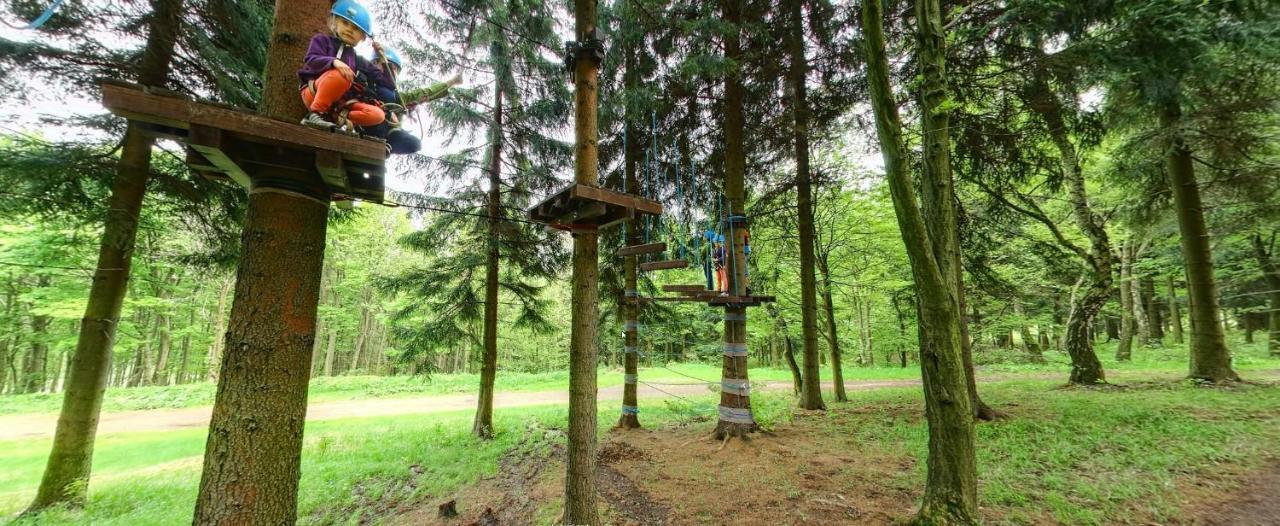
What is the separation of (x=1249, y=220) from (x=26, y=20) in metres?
21.3

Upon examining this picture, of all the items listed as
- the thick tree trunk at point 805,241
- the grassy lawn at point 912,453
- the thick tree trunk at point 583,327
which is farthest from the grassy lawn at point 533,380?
the thick tree trunk at point 583,327

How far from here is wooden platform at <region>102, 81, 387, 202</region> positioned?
76.1 inches

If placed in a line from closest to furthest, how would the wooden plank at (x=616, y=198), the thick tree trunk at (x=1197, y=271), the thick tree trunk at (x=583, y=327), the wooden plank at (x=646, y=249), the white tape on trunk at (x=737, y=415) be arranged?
the wooden plank at (x=616, y=198), the thick tree trunk at (x=583, y=327), the wooden plank at (x=646, y=249), the white tape on trunk at (x=737, y=415), the thick tree trunk at (x=1197, y=271)

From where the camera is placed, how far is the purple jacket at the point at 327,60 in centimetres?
229

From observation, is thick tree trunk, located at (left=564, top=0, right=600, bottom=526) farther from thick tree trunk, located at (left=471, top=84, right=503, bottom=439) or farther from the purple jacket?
thick tree trunk, located at (left=471, top=84, right=503, bottom=439)

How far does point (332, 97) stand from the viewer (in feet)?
7.56

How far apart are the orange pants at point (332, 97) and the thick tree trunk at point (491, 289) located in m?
6.58

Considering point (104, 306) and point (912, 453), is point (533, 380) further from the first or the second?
point (912, 453)

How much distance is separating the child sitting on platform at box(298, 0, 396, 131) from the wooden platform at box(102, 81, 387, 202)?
5.6 inches

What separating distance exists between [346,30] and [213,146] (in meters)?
0.94

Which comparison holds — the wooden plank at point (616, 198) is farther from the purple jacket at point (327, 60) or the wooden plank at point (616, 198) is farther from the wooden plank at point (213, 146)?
the wooden plank at point (213, 146)

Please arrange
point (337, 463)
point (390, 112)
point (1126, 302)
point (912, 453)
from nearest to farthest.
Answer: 1. point (390, 112)
2. point (912, 453)
3. point (337, 463)
4. point (1126, 302)

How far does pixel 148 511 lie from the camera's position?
571cm

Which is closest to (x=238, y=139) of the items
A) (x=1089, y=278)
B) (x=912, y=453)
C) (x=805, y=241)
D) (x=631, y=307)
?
(x=631, y=307)
